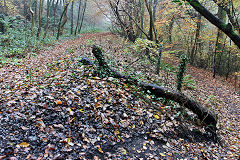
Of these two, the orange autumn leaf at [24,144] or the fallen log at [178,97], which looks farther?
the fallen log at [178,97]

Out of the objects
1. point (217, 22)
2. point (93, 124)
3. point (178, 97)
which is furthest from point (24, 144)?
point (178, 97)

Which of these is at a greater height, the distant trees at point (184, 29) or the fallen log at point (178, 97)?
the distant trees at point (184, 29)

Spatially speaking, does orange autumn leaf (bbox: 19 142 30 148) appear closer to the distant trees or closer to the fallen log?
the fallen log

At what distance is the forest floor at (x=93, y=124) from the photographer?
2916mm

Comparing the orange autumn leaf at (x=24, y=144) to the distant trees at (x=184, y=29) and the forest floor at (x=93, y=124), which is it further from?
the distant trees at (x=184, y=29)

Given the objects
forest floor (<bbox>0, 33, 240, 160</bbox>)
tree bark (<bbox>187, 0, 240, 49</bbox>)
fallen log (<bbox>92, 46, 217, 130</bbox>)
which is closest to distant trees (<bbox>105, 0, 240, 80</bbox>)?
fallen log (<bbox>92, 46, 217, 130</bbox>)

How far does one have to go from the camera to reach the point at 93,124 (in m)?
3.70

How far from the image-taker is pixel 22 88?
4492 mm

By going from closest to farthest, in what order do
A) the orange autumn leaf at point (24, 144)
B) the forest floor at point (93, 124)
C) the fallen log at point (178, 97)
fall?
1. the orange autumn leaf at point (24, 144)
2. the forest floor at point (93, 124)
3. the fallen log at point (178, 97)

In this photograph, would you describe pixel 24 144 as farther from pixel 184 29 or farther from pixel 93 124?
pixel 184 29

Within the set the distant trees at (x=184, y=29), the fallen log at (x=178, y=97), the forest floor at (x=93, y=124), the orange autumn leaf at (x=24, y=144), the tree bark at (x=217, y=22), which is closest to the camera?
the tree bark at (x=217, y=22)

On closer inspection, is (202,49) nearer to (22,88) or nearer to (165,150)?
(165,150)

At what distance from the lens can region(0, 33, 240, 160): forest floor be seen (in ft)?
9.57

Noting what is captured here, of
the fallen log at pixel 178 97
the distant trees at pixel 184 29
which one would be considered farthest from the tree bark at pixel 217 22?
the distant trees at pixel 184 29
